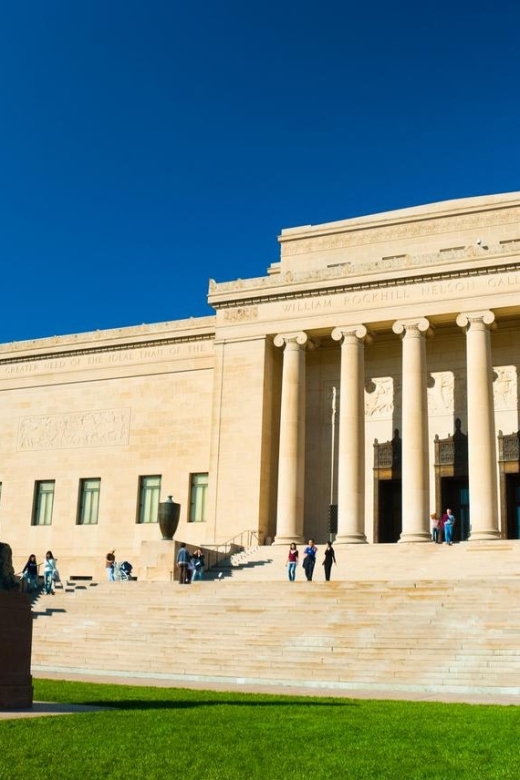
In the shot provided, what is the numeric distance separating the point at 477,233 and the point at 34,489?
2322cm

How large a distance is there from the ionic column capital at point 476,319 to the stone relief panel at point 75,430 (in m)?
15.9

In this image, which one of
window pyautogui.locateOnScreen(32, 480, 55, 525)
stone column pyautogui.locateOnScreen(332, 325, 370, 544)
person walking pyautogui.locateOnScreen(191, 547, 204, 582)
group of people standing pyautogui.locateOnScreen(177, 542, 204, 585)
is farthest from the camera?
window pyautogui.locateOnScreen(32, 480, 55, 525)

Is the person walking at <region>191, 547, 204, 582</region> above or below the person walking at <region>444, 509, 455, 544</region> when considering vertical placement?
below

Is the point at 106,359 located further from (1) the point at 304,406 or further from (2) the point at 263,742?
(2) the point at 263,742

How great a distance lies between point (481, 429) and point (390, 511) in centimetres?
624

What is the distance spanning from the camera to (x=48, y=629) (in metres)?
24.6

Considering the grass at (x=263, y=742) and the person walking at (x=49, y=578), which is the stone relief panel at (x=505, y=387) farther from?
the grass at (x=263, y=742)

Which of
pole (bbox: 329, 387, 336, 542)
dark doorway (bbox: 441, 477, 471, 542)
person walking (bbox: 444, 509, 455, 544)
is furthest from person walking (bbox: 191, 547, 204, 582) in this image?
dark doorway (bbox: 441, 477, 471, 542)

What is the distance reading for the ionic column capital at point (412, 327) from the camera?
112 feet

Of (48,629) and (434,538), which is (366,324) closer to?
(434,538)

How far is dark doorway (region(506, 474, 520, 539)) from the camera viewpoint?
112 feet

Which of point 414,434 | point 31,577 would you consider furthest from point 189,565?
point 414,434

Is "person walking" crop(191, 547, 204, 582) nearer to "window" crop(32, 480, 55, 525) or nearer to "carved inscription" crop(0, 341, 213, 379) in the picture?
"carved inscription" crop(0, 341, 213, 379)

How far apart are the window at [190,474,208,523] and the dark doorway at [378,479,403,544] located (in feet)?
24.4
